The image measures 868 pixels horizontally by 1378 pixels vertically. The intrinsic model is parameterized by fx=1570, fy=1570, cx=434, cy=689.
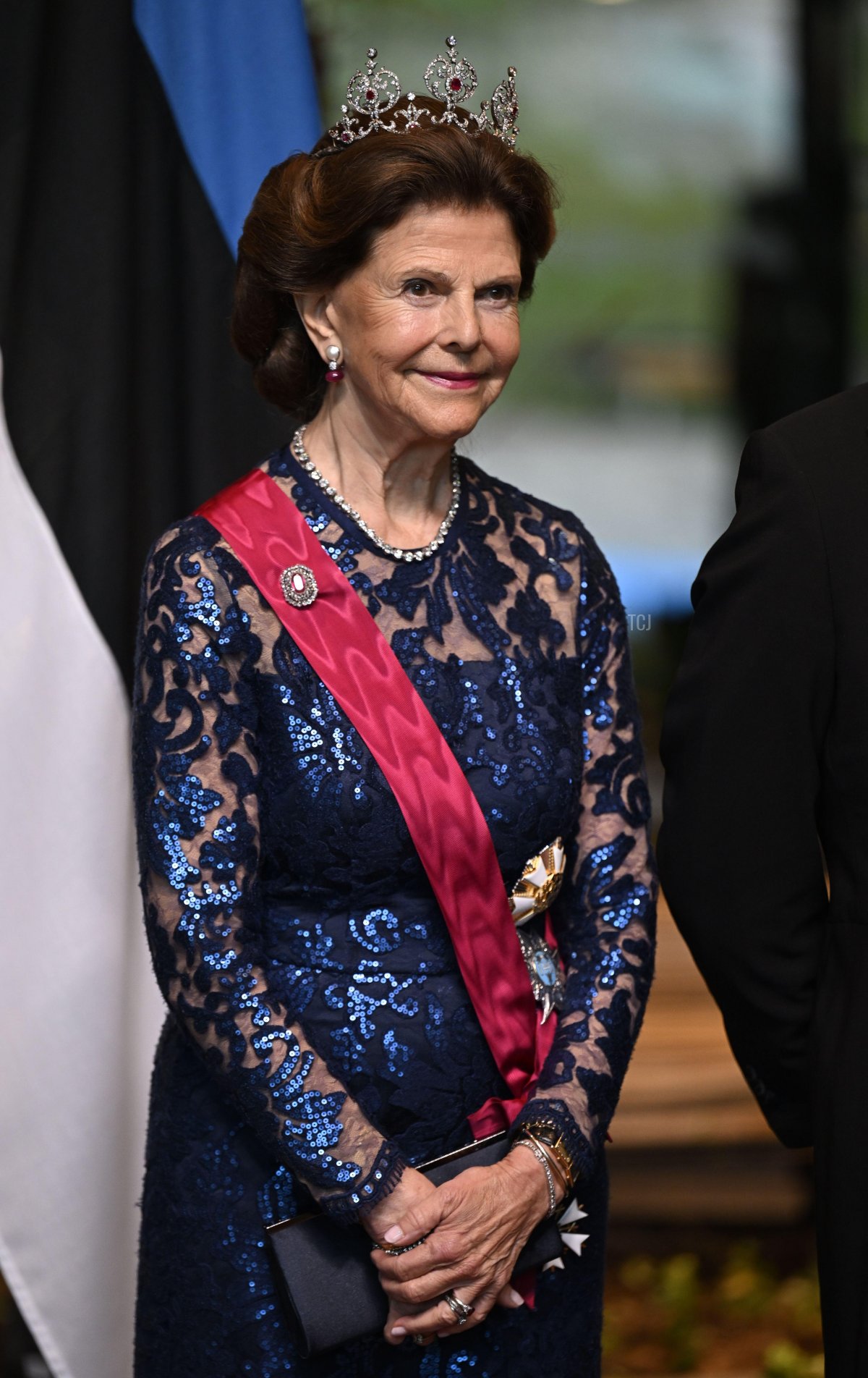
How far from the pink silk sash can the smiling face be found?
0.62 feet

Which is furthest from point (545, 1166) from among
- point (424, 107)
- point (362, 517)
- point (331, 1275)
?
point (424, 107)

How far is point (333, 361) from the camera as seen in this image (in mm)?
1797

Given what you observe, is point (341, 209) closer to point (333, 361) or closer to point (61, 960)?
point (333, 361)

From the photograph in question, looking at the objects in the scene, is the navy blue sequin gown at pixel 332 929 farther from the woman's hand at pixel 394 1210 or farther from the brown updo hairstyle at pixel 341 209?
the brown updo hairstyle at pixel 341 209

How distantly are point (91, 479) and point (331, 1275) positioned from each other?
1114mm

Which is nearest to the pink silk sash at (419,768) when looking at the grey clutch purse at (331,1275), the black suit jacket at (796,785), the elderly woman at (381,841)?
the elderly woman at (381,841)

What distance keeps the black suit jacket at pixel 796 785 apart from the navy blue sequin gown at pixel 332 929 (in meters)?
0.26

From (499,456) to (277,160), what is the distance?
2.13 metres

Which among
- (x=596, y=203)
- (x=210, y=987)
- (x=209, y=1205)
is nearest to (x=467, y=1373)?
(x=209, y=1205)

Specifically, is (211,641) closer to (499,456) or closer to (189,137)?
(189,137)

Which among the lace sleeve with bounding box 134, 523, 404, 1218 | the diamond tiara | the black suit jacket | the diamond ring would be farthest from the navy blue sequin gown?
the diamond tiara

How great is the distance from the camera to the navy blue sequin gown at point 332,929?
5.39 feet

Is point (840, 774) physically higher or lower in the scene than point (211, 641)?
lower

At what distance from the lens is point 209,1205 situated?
1.72 metres
